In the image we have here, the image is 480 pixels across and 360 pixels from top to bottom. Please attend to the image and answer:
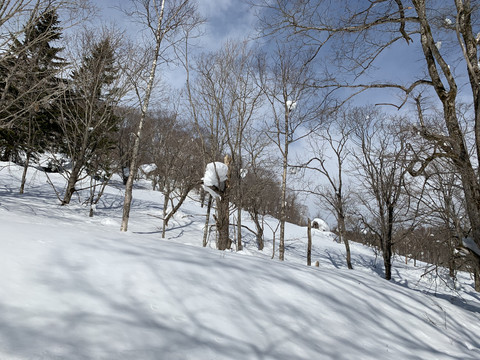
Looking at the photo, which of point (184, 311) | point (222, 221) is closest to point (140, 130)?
point (222, 221)

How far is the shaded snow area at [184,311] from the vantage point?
1267mm

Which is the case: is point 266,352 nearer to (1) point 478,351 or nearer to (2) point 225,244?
(1) point 478,351

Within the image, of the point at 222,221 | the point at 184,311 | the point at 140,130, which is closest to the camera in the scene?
the point at 184,311

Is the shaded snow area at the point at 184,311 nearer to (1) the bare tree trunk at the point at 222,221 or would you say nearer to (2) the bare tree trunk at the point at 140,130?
(1) the bare tree trunk at the point at 222,221

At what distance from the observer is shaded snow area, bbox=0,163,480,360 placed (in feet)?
4.16

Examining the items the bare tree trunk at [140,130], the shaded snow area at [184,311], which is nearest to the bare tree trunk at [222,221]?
the bare tree trunk at [140,130]

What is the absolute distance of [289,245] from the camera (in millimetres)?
20016

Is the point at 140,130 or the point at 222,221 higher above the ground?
the point at 140,130

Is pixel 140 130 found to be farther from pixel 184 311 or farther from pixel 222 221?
pixel 184 311

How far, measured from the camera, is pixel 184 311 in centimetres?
171

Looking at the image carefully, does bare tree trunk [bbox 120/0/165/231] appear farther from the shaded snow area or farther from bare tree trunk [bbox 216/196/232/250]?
the shaded snow area

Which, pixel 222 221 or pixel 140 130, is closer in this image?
pixel 222 221

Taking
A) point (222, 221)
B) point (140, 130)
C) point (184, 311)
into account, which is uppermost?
point (140, 130)

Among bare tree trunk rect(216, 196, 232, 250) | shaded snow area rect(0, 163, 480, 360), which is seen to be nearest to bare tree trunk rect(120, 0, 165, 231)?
bare tree trunk rect(216, 196, 232, 250)
